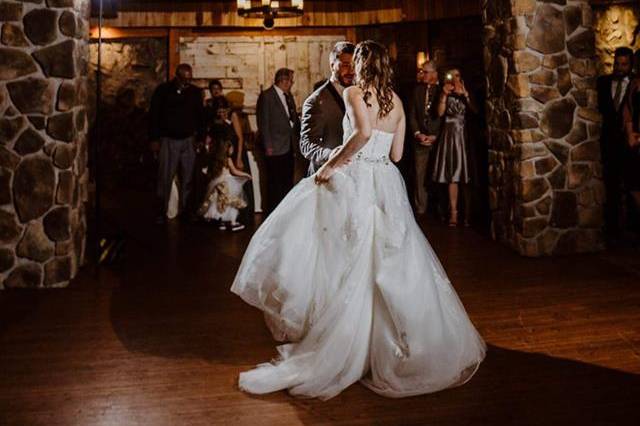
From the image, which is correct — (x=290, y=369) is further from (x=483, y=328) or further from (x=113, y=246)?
(x=113, y=246)

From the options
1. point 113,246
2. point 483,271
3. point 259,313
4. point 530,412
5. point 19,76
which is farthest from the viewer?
point 113,246

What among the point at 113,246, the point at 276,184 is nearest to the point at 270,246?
the point at 113,246

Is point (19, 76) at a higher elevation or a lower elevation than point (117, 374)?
higher

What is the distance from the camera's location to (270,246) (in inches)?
128

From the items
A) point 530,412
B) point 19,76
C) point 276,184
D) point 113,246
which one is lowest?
point 530,412

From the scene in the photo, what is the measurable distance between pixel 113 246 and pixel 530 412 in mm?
4626

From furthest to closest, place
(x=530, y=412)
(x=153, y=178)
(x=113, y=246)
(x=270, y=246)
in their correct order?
1. (x=153, y=178)
2. (x=113, y=246)
3. (x=270, y=246)
4. (x=530, y=412)

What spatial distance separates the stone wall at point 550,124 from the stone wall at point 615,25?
3.23 m

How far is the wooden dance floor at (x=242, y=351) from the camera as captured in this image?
2697mm

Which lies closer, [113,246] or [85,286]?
[85,286]

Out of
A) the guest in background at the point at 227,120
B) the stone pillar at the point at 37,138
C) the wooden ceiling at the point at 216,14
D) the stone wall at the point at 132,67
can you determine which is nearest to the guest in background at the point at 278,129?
the guest in background at the point at 227,120

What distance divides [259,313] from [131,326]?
83cm

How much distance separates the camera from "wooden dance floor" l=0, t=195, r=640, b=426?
8.85ft

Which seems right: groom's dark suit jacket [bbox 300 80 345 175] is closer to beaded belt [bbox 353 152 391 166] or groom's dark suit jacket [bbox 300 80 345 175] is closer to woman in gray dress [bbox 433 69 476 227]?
beaded belt [bbox 353 152 391 166]
